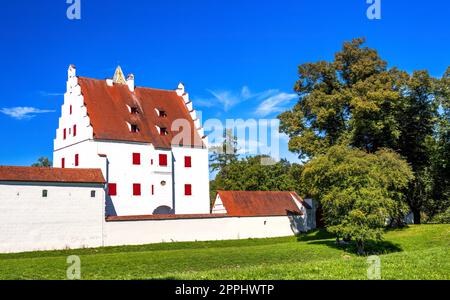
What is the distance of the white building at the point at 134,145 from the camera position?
42.8 meters

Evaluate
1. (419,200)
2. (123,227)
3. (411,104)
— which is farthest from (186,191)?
(419,200)

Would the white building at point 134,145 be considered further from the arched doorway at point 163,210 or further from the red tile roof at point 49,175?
the red tile roof at point 49,175

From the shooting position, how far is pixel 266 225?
4653cm

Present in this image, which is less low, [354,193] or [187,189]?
[187,189]

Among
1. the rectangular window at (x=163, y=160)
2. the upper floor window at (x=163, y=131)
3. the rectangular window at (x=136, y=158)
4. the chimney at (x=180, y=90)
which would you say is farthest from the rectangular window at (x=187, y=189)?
the chimney at (x=180, y=90)

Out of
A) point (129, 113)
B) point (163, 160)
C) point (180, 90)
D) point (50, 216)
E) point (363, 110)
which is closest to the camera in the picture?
point (50, 216)

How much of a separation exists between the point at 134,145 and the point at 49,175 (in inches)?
435

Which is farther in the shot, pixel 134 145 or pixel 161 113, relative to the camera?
pixel 161 113

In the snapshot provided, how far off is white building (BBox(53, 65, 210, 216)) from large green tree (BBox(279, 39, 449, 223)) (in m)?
10.4

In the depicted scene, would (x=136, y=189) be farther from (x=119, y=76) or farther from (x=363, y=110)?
(x=363, y=110)

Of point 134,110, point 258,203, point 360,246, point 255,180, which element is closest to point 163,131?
point 134,110

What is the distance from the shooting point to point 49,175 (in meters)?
34.5

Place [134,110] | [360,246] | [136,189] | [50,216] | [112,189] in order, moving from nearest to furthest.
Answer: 1. [360,246]
2. [50,216]
3. [112,189]
4. [136,189]
5. [134,110]

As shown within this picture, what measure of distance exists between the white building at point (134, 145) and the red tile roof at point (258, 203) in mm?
3514
